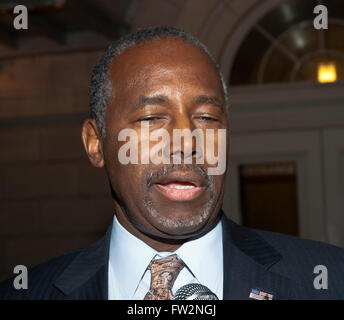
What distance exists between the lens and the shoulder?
1.66 metres

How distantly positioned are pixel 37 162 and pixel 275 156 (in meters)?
2.55

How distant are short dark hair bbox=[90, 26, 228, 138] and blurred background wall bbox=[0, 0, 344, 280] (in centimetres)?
335

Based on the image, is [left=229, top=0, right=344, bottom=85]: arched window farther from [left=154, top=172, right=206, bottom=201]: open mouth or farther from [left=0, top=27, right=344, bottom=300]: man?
[left=154, top=172, right=206, bottom=201]: open mouth

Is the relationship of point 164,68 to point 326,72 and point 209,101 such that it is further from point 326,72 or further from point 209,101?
point 326,72

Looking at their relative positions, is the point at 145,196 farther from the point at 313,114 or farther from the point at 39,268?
the point at 313,114

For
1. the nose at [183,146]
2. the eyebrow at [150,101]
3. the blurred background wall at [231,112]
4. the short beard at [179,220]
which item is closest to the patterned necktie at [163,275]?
the short beard at [179,220]

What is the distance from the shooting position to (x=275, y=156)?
5.39 metres

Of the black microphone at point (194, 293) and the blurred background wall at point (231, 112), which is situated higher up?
the blurred background wall at point (231, 112)

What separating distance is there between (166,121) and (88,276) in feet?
1.73

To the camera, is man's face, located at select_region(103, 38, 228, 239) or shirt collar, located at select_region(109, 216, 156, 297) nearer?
man's face, located at select_region(103, 38, 228, 239)

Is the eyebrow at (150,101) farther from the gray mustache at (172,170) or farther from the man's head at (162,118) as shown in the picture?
the gray mustache at (172,170)

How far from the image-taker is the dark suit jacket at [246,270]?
1511 mm

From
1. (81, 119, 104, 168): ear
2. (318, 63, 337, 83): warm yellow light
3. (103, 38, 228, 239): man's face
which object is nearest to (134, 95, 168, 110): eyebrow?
(103, 38, 228, 239): man's face

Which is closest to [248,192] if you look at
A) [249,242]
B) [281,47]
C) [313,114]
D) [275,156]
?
[275,156]
